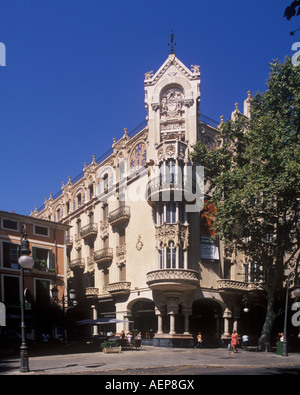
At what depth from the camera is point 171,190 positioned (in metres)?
37.1

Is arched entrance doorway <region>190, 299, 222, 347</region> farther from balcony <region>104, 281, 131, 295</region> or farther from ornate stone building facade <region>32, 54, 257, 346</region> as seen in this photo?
balcony <region>104, 281, 131, 295</region>

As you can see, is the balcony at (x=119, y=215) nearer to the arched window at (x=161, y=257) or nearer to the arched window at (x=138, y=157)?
the arched window at (x=138, y=157)

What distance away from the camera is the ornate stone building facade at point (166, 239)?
37.4 metres

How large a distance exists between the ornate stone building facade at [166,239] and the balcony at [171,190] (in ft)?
0.27

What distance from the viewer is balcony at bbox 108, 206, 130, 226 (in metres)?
43.0

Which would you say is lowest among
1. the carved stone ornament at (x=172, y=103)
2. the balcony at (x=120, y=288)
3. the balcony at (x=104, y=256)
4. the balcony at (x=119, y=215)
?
the balcony at (x=120, y=288)

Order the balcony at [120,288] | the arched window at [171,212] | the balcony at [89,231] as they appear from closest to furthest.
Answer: the arched window at [171,212] < the balcony at [120,288] < the balcony at [89,231]

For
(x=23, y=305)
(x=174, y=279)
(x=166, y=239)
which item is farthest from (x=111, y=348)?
(x=23, y=305)

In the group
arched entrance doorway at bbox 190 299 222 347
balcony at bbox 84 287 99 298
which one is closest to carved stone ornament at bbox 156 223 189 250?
arched entrance doorway at bbox 190 299 222 347

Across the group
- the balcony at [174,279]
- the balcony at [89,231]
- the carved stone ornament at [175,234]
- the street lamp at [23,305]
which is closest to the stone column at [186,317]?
the balcony at [174,279]

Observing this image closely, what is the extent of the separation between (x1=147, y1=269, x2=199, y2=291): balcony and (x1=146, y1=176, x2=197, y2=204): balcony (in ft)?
19.3

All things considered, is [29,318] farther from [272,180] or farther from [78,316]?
[272,180]

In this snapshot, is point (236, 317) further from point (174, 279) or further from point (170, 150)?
point (170, 150)
